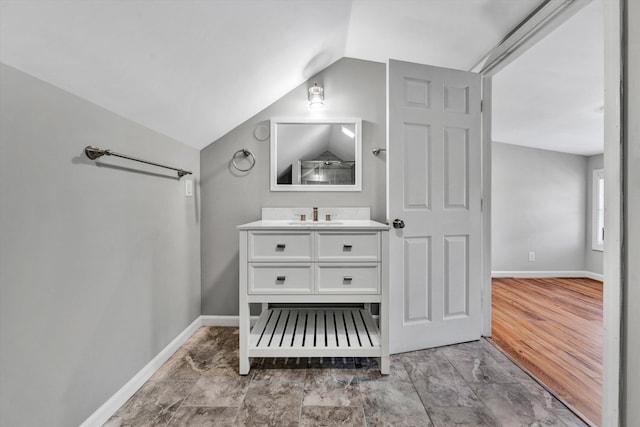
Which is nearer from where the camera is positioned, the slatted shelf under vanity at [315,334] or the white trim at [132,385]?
the white trim at [132,385]

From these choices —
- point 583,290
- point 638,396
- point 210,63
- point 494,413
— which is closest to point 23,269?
point 210,63

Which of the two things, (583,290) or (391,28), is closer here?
(391,28)

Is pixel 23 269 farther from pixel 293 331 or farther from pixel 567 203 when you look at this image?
pixel 567 203

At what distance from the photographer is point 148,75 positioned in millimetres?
1333

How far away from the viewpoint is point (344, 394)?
1528 millimetres

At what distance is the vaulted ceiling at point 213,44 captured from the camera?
95 centimetres

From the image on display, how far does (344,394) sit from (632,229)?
1.43m

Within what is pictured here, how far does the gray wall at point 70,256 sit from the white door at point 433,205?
1.52m

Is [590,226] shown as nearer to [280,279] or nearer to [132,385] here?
[280,279]

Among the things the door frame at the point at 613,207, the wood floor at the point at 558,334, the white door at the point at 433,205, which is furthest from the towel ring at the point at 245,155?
Result: the wood floor at the point at 558,334

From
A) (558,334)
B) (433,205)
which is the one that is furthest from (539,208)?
(433,205)

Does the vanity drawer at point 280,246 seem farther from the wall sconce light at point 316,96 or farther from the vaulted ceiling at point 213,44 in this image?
the wall sconce light at point 316,96

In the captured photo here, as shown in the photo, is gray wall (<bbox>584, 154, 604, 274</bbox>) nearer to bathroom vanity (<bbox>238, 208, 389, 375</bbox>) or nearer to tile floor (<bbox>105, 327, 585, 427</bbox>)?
tile floor (<bbox>105, 327, 585, 427</bbox>)

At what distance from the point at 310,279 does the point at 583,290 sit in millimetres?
3621
